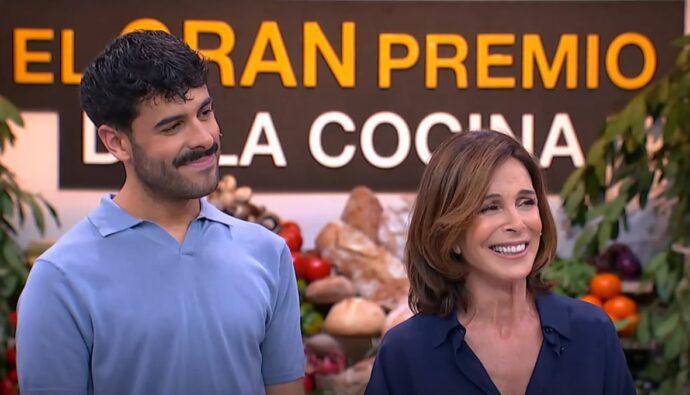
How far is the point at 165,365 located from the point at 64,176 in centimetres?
263

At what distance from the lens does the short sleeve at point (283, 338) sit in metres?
1.63

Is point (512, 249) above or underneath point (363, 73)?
underneath

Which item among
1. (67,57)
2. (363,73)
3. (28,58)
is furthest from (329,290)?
(28,58)

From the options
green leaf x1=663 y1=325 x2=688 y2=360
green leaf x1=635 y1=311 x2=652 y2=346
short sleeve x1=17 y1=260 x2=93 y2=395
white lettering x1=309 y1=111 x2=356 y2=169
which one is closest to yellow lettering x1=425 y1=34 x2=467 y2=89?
white lettering x1=309 y1=111 x2=356 y2=169

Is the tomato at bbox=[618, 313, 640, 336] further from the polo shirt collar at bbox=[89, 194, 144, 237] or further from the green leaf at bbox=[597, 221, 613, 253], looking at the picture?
the polo shirt collar at bbox=[89, 194, 144, 237]

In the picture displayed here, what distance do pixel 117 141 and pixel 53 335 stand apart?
1.01 ft

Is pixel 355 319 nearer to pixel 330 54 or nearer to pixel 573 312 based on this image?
pixel 330 54

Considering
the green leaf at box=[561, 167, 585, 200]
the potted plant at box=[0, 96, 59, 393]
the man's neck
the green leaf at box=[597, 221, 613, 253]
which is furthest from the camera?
the green leaf at box=[561, 167, 585, 200]

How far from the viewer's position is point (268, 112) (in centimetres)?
400

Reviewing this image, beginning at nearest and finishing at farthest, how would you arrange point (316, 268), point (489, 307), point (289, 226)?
point (489, 307), point (316, 268), point (289, 226)

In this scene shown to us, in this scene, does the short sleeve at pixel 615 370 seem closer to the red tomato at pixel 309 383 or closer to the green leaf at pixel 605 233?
the green leaf at pixel 605 233

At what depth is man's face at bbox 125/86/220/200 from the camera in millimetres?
1518

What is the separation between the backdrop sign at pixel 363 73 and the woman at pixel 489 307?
91.6 inches

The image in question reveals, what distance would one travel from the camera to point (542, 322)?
164 cm
